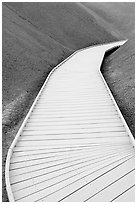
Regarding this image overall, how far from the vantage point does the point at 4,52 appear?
1875 centimetres

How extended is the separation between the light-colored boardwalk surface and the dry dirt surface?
65cm

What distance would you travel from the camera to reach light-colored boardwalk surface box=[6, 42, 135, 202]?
6.84m

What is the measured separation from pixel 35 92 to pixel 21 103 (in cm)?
177

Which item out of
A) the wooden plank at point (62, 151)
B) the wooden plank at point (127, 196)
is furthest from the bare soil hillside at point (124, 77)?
the wooden plank at point (127, 196)

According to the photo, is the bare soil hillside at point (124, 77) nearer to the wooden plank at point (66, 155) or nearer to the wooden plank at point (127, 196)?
the wooden plank at point (66, 155)

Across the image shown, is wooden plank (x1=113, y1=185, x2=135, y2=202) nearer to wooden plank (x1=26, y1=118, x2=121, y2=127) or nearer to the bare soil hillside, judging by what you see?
the bare soil hillside

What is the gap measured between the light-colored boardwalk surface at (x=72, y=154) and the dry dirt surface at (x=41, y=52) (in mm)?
648

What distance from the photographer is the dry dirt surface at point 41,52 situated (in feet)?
42.6

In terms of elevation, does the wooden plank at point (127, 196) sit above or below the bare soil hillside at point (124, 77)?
below

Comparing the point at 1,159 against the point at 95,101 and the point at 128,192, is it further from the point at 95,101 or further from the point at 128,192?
the point at 95,101

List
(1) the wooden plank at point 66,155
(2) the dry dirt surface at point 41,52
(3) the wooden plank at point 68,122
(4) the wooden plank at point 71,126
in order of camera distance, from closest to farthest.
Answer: (1) the wooden plank at point 66,155, (4) the wooden plank at point 71,126, (3) the wooden plank at point 68,122, (2) the dry dirt surface at point 41,52

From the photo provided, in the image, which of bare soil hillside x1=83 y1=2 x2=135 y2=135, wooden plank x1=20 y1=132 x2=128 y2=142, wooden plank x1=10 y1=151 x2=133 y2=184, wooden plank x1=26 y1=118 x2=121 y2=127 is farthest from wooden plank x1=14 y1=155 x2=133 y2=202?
bare soil hillside x1=83 y1=2 x2=135 y2=135

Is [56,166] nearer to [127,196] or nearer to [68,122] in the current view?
[127,196]

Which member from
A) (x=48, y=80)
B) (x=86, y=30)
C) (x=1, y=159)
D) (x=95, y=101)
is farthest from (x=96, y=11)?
(x=1, y=159)
